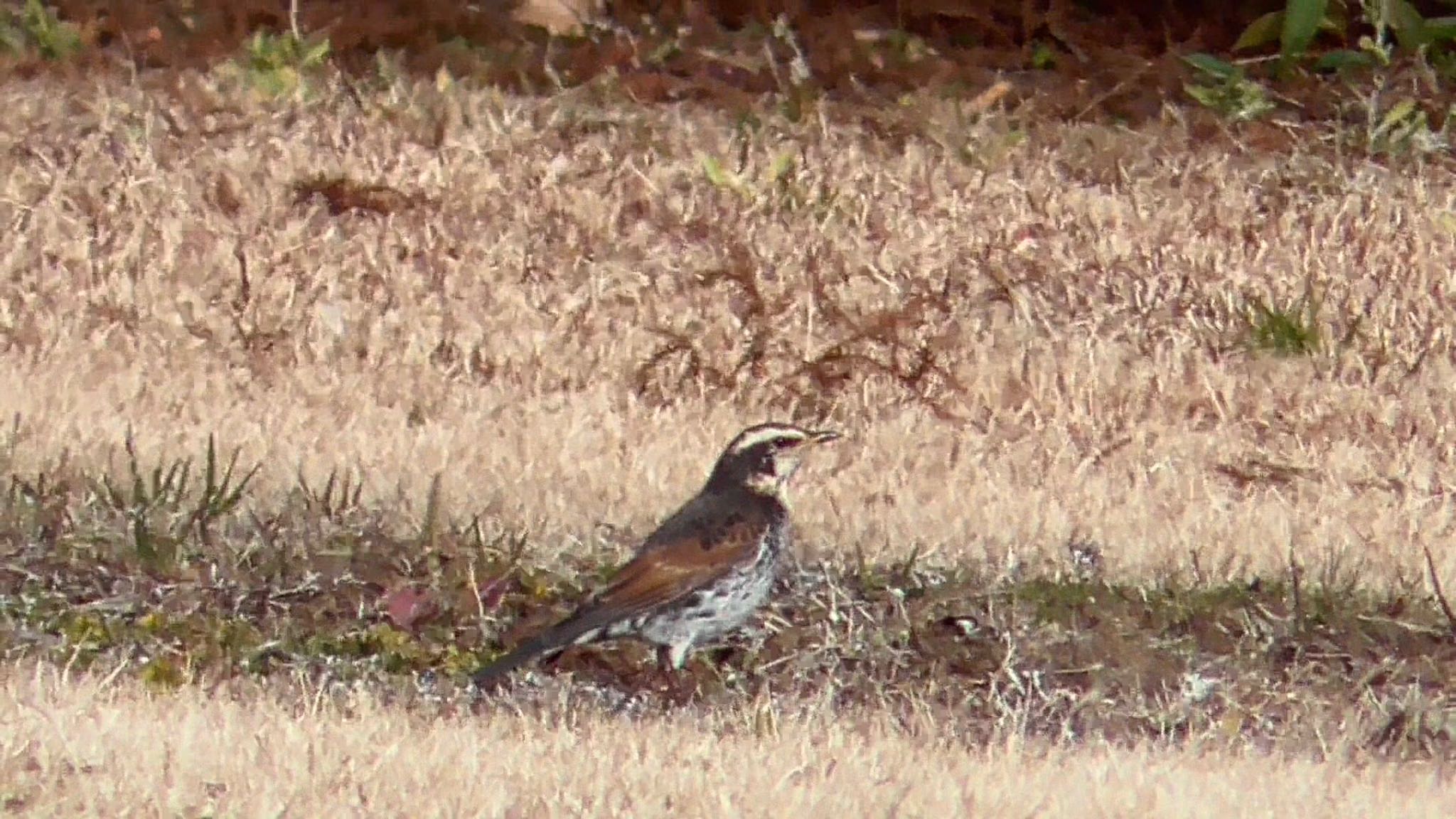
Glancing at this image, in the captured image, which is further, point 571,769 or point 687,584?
point 687,584

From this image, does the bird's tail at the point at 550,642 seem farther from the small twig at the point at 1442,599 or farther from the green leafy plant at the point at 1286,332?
the green leafy plant at the point at 1286,332

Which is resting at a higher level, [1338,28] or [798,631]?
[1338,28]

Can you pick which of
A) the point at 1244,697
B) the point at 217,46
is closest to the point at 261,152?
the point at 217,46

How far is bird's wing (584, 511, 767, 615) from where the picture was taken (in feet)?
24.5

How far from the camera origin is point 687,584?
7508mm

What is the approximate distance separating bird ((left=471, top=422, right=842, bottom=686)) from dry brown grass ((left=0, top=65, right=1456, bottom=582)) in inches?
37.8

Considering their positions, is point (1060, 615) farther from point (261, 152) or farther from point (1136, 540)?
point (261, 152)

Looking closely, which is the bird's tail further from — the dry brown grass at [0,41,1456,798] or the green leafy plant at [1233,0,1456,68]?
the green leafy plant at [1233,0,1456,68]

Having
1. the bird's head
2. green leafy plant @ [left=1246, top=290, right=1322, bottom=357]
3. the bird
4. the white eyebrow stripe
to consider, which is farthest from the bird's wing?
green leafy plant @ [left=1246, top=290, right=1322, bottom=357]

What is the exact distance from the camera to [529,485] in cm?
922

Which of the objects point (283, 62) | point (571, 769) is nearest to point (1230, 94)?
point (283, 62)

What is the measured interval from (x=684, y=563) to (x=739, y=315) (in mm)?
4397

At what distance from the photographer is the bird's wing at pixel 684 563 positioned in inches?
294

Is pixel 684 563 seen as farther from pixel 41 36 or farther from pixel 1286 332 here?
pixel 41 36
